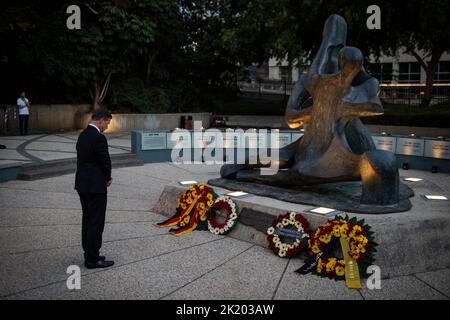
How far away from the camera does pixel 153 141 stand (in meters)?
13.6

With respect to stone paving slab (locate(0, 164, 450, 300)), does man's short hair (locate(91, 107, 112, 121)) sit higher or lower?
higher

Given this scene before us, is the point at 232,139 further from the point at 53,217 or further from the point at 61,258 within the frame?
the point at 61,258

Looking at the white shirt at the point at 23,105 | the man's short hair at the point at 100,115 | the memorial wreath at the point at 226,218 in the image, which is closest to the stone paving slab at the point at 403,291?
the memorial wreath at the point at 226,218

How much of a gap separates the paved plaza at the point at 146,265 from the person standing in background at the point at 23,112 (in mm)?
9767

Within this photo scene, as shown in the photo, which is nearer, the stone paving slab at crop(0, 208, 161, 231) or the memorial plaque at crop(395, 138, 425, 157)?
the stone paving slab at crop(0, 208, 161, 231)

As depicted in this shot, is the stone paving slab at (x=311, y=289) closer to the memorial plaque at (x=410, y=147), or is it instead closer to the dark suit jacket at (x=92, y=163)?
the dark suit jacket at (x=92, y=163)

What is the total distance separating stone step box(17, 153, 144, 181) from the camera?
10523 millimetres

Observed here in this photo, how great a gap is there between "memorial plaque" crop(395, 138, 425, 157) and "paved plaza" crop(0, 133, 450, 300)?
6.07 meters

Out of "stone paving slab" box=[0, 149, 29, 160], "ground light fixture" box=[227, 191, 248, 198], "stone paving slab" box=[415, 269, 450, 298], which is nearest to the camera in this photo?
"stone paving slab" box=[415, 269, 450, 298]

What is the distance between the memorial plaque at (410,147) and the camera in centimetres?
1251

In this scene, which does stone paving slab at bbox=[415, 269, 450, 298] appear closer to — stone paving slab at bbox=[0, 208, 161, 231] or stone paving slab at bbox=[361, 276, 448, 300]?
stone paving slab at bbox=[361, 276, 448, 300]

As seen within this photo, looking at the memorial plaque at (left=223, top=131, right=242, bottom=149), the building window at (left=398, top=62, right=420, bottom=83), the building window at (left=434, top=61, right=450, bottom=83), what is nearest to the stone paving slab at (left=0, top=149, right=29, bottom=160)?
the memorial plaque at (left=223, top=131, right=242, bottom=149)

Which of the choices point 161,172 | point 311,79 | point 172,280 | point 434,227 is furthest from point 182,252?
point 161,172

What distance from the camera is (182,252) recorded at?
5.83 metres
